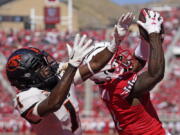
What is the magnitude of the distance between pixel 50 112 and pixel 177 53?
603 inches

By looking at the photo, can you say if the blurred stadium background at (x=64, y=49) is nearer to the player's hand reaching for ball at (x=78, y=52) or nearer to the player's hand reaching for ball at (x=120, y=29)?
the player's hand reaching for ball at (x=120, y=29)

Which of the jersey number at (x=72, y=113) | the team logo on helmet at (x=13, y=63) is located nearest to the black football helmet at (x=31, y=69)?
the team logo on helmet at (x=13, y=63)

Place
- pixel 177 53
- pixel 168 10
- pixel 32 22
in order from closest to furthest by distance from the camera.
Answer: pixel 177 53 < pixel 168 10 < pixel 32 22

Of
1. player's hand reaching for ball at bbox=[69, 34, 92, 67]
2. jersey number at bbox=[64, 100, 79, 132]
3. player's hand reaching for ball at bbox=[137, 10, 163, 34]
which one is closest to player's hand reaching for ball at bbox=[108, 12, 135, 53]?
player's hand reaching for ball at bbox=[137, 10, 163, 34]

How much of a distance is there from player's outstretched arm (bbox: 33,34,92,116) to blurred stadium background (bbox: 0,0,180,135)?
2.20m

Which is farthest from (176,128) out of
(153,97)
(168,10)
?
(168,10)

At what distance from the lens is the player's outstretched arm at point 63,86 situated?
112 inches

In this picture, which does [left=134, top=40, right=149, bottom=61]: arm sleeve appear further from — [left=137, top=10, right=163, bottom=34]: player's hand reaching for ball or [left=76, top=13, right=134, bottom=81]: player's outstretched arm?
[left=76, top=13, right=134, bottom=81]: player's outstretched arm

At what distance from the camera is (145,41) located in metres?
3.56

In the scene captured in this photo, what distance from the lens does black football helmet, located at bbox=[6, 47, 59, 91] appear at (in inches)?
121

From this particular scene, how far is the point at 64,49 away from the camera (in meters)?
17.3

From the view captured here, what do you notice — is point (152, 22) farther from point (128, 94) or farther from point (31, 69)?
point (31, 69)

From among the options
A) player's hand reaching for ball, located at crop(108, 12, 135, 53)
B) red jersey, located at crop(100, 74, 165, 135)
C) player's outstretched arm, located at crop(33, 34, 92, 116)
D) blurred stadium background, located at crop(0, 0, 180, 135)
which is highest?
player's hand reaching for ball, located at crop(108, 12, 135, 53)

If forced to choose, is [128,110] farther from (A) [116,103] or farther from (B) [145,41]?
(B) [145,41]
